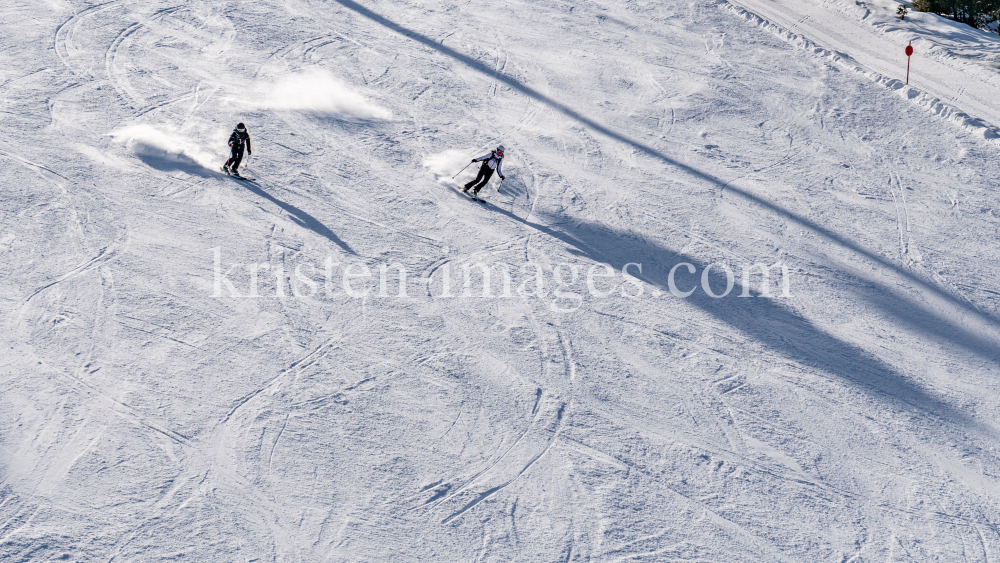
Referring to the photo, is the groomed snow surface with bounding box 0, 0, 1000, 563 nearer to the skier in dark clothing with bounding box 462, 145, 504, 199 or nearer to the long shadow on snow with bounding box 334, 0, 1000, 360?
the long shadow on snow with bounding box 334, 0, 1000, 360

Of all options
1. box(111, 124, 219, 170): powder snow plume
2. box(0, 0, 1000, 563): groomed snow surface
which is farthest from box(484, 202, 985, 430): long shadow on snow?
box(111, 124, 219, 170): powder snow plume

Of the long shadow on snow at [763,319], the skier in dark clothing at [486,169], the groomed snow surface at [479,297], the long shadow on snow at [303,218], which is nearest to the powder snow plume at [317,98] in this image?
the groomed snow surface at [479,297]

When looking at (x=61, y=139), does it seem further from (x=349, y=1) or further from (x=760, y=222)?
(x=760, y=222)

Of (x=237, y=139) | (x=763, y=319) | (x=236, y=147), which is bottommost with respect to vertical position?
(x=236, y=147)

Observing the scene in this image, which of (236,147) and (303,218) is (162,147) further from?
(303,218)

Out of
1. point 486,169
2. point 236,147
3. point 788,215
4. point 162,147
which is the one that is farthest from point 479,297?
point 162,147

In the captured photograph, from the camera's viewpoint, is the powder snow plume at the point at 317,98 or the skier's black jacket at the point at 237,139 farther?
the powder snow plume at the point at 317,98

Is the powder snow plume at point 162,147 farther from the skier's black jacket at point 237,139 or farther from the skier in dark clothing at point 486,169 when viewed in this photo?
the skier in dark clothing at point 486,169
